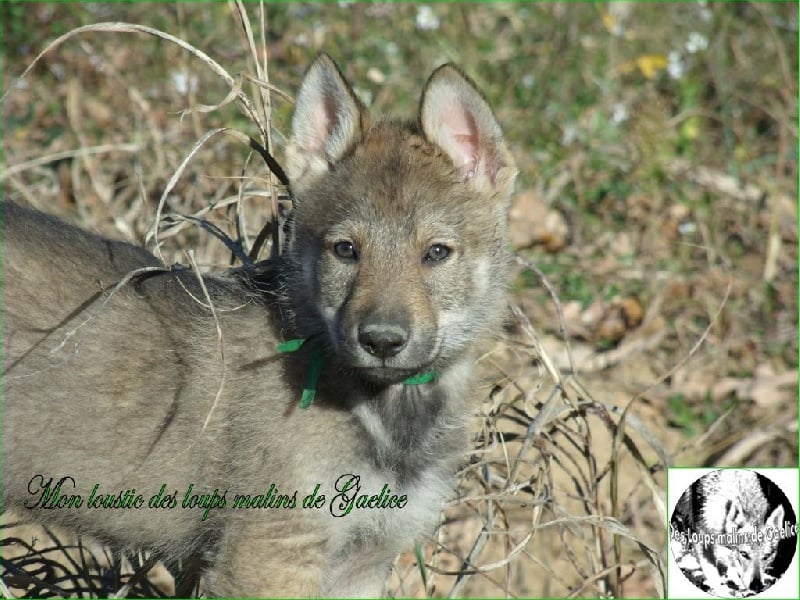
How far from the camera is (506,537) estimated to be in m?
3.80

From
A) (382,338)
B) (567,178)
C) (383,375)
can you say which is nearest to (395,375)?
(383,375)

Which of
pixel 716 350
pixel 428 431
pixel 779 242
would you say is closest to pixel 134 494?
pixel 428 431

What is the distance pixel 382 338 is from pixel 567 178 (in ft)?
13.4

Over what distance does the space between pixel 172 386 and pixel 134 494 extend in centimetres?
39

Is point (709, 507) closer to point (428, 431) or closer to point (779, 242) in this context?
point (428, 431)

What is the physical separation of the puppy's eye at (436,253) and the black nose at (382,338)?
1.11ft

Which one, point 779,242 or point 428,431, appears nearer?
point 428,431

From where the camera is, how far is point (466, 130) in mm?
3326

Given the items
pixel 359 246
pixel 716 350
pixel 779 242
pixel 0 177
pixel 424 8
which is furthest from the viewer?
pixel 424 8

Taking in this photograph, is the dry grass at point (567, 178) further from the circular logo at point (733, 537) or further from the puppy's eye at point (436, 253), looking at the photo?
the puppy's eye at point (436, 253)

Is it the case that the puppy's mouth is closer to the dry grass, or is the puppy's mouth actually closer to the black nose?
the black nose

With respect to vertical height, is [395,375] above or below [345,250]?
below

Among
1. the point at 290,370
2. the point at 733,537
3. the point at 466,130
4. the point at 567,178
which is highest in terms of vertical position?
the point at 466,130

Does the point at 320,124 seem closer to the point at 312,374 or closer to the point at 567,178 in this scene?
the point at 312,374
